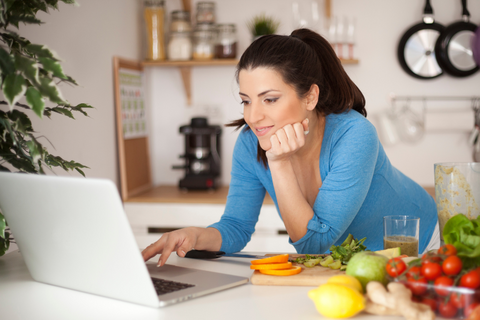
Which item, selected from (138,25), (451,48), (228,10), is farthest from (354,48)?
(138,25)

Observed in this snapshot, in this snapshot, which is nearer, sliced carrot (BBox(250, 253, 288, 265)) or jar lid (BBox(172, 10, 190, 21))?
sliced carrot (BBox(250, 253, 288, 265))

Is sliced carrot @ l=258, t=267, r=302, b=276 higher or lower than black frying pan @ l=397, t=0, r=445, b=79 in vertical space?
lower

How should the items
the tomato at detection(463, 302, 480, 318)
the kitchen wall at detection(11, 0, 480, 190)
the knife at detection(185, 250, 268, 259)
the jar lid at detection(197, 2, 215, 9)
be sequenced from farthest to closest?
1. the jar lid at detection(197, 2, 215, 9)
2. the kitchen wall at detection(11, 0, 480, 190)
3. the knife at detection(185, 250, 268, 259)
4. the tomato at detection(463, 302, 480, 318)

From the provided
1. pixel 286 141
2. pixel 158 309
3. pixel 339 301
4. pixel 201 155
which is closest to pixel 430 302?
pixel 339 301

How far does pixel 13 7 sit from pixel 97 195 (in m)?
0.54

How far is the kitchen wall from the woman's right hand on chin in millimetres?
1150

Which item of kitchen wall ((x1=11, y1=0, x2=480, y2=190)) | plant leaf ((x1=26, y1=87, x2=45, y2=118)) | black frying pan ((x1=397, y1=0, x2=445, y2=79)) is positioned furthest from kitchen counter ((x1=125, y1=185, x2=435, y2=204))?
plant leaf ((x1=26, y1=87, x2=45, y2=118))

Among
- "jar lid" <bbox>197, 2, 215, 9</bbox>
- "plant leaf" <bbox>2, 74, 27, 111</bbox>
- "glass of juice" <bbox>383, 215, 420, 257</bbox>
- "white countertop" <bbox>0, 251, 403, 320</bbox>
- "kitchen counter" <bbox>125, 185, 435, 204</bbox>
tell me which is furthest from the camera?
"jar lid" <bbox>197, 2, 215, 9</bbox>

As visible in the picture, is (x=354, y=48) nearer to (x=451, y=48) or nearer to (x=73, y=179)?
(x=451, y=48)

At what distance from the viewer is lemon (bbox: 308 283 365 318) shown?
28.6 inches

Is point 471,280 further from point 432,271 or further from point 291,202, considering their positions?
point 291,202

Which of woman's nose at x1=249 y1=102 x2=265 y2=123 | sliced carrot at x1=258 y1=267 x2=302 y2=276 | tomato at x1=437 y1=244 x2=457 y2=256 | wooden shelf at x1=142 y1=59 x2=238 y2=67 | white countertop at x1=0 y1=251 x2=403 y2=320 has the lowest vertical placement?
white countertop at x1=0 y1=251 x2=403 y2=320

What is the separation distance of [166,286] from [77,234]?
0.63 ft

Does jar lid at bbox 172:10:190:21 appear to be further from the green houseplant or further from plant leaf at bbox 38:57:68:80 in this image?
plant leaf at bbox 38:57:68:80
